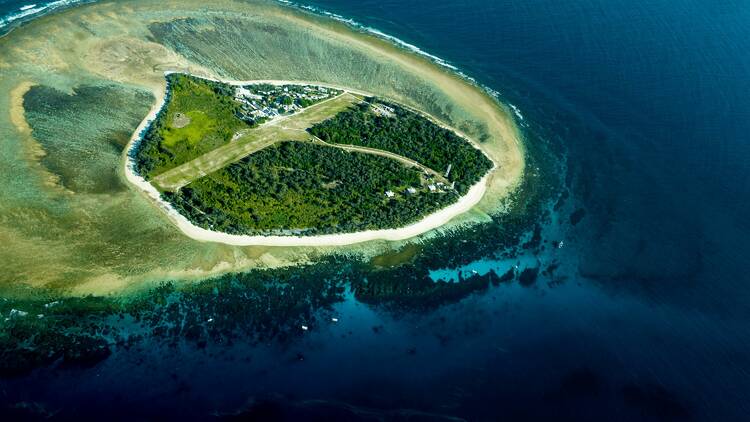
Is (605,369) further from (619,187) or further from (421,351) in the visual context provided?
(619,187)

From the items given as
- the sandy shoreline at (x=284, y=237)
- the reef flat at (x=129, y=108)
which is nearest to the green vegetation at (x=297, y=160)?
the sandy shoreline at (x=284, y=237)

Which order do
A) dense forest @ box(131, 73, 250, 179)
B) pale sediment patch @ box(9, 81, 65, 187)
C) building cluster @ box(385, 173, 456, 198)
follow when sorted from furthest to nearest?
building cluster @ box(385, 173, 456, 198)
dense forest @ box(131, 73, 250, 179)
pale sediment patch @ box(9, 81, 65, 187)

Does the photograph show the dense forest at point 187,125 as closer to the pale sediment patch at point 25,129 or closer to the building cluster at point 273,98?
the building cluster at point 273,98

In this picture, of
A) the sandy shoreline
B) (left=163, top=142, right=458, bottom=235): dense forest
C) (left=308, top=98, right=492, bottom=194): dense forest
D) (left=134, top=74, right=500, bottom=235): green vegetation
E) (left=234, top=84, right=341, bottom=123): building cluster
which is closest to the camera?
the sandy shoreline

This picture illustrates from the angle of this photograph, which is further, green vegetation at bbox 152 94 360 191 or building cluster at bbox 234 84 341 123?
building cluster at bbox 234 84 341 123

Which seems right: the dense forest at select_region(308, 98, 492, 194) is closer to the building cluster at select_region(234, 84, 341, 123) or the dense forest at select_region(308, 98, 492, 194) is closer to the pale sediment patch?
the building cluster at select_region(234, 84, 341, 123)

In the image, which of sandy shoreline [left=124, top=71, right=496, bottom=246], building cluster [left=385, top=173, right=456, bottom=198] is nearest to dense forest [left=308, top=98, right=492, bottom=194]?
building cluster [left=385, top=173, right=456, bottom=198]
